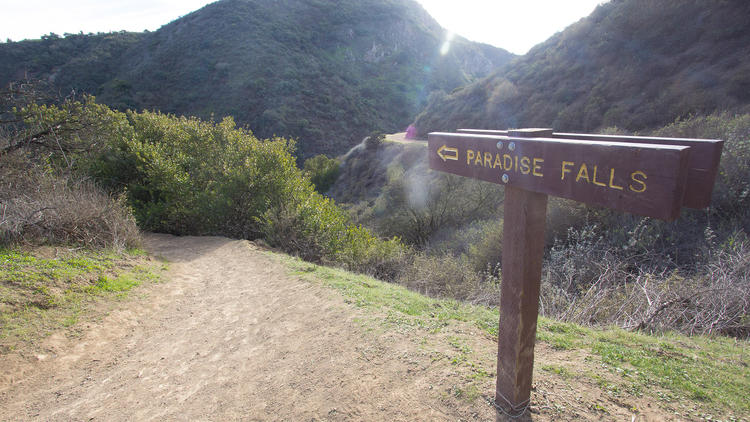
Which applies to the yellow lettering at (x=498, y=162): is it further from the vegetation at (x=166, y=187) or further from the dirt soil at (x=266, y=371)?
the vegetation at (x=166, y=187)

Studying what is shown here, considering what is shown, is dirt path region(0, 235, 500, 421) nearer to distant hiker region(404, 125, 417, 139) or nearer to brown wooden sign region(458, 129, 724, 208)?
brown wooden sign region(458, 129, 724, 208)

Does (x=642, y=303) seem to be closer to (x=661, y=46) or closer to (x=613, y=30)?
(x=661, y=46)

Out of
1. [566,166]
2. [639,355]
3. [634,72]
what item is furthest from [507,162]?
[634,72]

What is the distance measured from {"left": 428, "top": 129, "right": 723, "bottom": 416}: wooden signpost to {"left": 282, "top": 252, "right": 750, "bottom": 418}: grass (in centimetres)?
91

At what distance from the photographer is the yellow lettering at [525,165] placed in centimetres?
191

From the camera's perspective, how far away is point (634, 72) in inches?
755

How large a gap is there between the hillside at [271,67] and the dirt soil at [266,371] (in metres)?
30.5

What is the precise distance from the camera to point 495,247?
8.34 m

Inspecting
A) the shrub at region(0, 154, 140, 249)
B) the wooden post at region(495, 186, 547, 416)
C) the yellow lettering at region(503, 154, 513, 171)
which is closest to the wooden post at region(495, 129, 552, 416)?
the wooden post at region(495, 186, 547, 416)

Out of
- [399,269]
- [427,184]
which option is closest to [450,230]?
[427,184]

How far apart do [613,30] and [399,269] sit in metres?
23.8

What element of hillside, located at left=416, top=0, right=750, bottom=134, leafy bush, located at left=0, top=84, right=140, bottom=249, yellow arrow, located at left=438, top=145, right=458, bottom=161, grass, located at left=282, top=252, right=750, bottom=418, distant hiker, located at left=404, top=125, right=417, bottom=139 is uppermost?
hillside, located at left=416, top=0, right=750, bottom=134

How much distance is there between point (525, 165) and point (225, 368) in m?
3.44

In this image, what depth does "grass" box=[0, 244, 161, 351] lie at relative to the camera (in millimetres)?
3895
